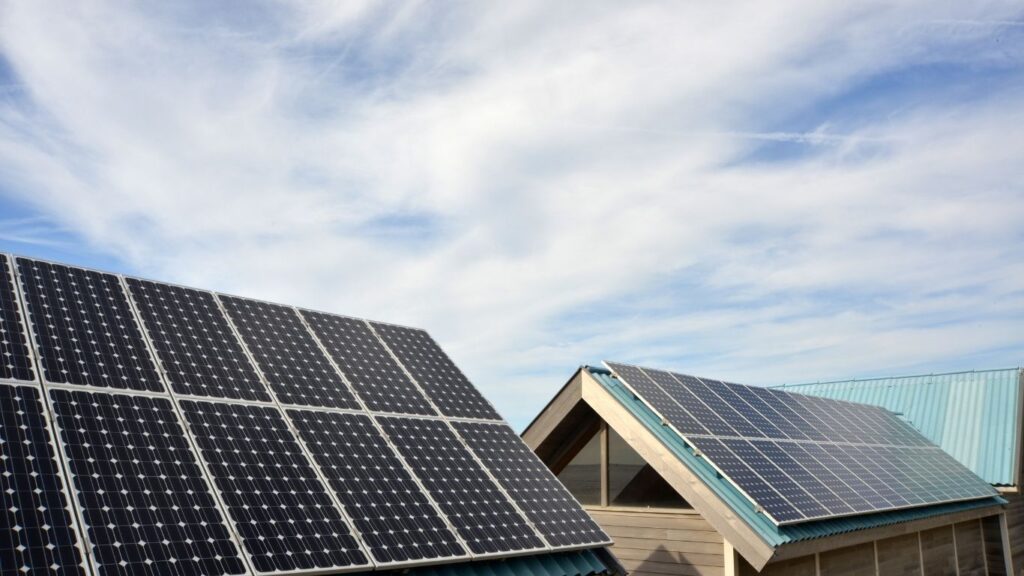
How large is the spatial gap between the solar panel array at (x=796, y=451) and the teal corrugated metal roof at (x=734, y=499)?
22cm

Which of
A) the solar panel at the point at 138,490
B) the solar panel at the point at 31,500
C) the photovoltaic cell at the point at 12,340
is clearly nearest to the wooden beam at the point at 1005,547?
the solar panel at the point at 138,490

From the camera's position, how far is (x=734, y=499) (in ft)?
53.8

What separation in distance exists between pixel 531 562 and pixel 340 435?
3317mm

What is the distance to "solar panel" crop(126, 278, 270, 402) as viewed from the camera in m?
11.0

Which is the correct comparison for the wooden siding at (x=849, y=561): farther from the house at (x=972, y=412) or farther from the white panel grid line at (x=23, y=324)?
the white panel grid line at (x=23, y=324)

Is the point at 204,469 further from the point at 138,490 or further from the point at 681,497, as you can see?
the point at 681,497

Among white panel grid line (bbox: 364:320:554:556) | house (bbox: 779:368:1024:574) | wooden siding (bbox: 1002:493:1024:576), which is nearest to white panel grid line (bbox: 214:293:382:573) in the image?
white panel grid line (bbox: 364:320:554:556)

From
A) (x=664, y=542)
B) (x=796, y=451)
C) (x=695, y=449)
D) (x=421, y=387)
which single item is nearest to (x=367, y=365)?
(x=421, y=387)

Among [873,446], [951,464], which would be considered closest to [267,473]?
[873,446]

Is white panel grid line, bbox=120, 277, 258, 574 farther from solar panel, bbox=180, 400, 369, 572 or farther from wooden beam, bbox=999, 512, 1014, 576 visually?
wooden beam, bbox=999, 512, 1014, 576

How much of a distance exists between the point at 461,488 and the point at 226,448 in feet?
11.6

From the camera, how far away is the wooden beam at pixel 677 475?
1549 cm

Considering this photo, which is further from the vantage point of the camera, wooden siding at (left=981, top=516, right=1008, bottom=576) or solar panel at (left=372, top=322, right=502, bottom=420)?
wooden siding at (left=981, top=516, right=1008, bottom=576)

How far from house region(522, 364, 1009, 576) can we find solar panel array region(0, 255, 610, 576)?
15.5 feet
